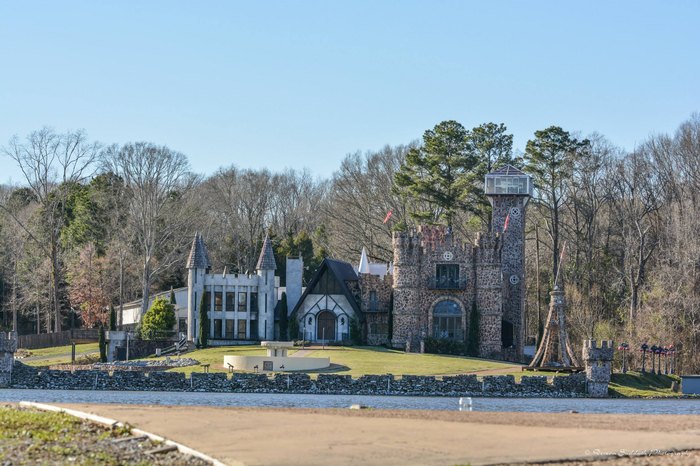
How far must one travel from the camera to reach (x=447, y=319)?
253ft

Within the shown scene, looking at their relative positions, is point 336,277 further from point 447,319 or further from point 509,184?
point 509,184

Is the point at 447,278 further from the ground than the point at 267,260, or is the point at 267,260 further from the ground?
the point at 267,260

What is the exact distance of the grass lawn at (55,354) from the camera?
243 feet

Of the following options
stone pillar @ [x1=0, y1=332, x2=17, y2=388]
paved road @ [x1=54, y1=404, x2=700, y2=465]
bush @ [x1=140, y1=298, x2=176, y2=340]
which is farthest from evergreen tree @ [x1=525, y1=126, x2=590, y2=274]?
paved road @ [x1=54, y1=404, x2=700, y2=465]

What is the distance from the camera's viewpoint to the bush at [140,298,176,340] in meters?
77.0

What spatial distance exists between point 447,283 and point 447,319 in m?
2.26

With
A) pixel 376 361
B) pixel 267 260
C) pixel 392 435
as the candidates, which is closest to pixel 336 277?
pixel 267 260

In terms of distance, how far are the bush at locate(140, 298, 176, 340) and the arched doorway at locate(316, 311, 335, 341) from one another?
913 centimetres

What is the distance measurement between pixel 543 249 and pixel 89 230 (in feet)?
114

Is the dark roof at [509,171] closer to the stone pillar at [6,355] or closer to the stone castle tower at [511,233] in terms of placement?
the stone castle tower at [511,233]

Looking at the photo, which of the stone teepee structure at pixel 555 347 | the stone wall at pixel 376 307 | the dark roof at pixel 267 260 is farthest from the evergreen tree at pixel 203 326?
the stone teepee structure at pixel 555 347

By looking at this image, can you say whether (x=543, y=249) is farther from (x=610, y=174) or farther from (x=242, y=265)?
(x=242, y=265)

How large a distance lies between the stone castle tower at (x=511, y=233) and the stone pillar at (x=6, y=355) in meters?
31.1

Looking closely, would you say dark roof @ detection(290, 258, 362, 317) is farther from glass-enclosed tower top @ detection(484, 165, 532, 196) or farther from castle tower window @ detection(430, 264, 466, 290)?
glass-enclosed tower top @ detection(484, 165, 532, 196)
